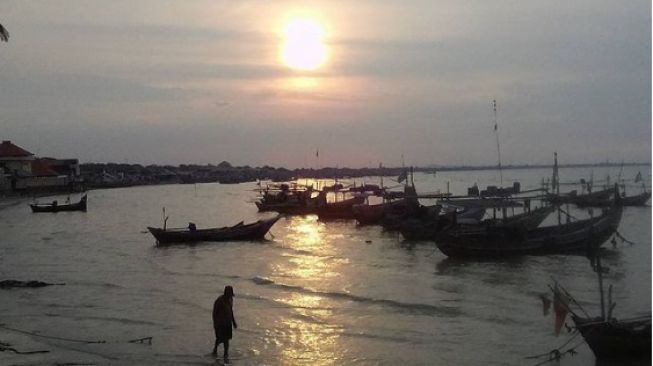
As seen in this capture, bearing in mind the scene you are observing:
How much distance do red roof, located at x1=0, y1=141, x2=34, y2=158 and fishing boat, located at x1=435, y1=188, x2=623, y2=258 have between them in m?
64.4

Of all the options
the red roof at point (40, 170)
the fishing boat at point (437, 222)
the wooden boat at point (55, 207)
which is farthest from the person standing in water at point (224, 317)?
the red roof at point (40, 170)

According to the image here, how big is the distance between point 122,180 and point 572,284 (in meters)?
116

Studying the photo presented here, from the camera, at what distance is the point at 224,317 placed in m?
11.0

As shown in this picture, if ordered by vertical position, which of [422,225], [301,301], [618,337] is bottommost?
[301,301]

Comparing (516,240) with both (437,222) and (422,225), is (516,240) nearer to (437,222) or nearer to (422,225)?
(437,222)

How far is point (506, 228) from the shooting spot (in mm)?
24047

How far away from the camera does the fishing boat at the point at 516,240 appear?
23.6 metres

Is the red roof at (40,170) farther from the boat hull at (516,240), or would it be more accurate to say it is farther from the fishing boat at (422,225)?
the boat hull at (516,240)

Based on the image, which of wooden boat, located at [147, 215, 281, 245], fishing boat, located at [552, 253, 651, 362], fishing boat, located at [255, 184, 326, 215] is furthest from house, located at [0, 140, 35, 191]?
fishing boat, located at [552, 253, 651, 362]

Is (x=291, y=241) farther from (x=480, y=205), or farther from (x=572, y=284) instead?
(x=572, y=284)

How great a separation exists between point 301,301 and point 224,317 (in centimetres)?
597

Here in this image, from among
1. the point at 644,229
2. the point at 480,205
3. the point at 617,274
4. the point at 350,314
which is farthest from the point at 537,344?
the point at 644,229

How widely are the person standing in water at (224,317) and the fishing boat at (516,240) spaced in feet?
45.7

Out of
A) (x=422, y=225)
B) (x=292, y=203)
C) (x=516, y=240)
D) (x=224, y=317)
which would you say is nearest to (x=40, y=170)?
(x=292, y=203)
